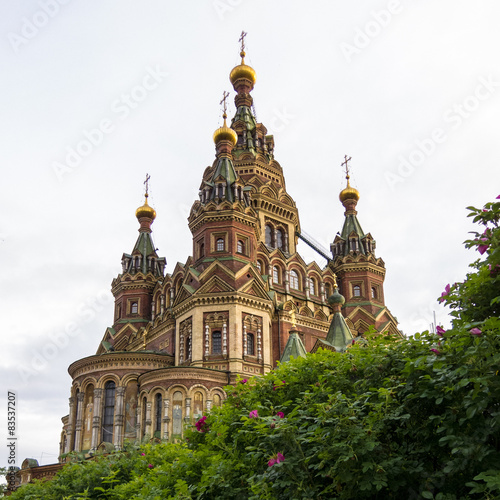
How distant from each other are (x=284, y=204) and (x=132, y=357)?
692 inches

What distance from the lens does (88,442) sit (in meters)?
33.1

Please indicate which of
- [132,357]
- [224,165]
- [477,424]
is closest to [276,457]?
[477,424]

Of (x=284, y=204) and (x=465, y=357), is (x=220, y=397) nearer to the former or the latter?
(x=284, y=204)

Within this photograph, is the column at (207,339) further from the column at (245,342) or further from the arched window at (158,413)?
the arched window at (158,413)

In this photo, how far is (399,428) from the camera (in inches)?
313

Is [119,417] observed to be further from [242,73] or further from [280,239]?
[242,73]

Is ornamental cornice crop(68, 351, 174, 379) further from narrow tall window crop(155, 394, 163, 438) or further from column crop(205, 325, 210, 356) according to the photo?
column crop(205, 325, 210, 356)

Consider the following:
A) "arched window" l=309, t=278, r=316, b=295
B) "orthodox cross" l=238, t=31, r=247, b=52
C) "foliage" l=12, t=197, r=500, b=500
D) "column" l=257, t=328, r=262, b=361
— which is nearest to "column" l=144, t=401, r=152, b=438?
"column" l=257, t=328, r=262, b=361

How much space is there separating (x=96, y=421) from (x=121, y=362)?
11.1ft

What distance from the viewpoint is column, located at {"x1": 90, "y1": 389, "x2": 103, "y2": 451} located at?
3262cm

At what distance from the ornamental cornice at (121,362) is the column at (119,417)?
1379 mm

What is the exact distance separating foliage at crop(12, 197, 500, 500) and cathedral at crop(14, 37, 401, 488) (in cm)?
1764

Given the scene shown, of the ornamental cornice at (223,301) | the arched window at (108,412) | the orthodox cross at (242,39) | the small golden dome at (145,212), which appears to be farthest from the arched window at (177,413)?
the orthodox cross at (242,39)

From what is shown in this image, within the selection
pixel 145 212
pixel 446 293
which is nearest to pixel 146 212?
pixel 145 212
